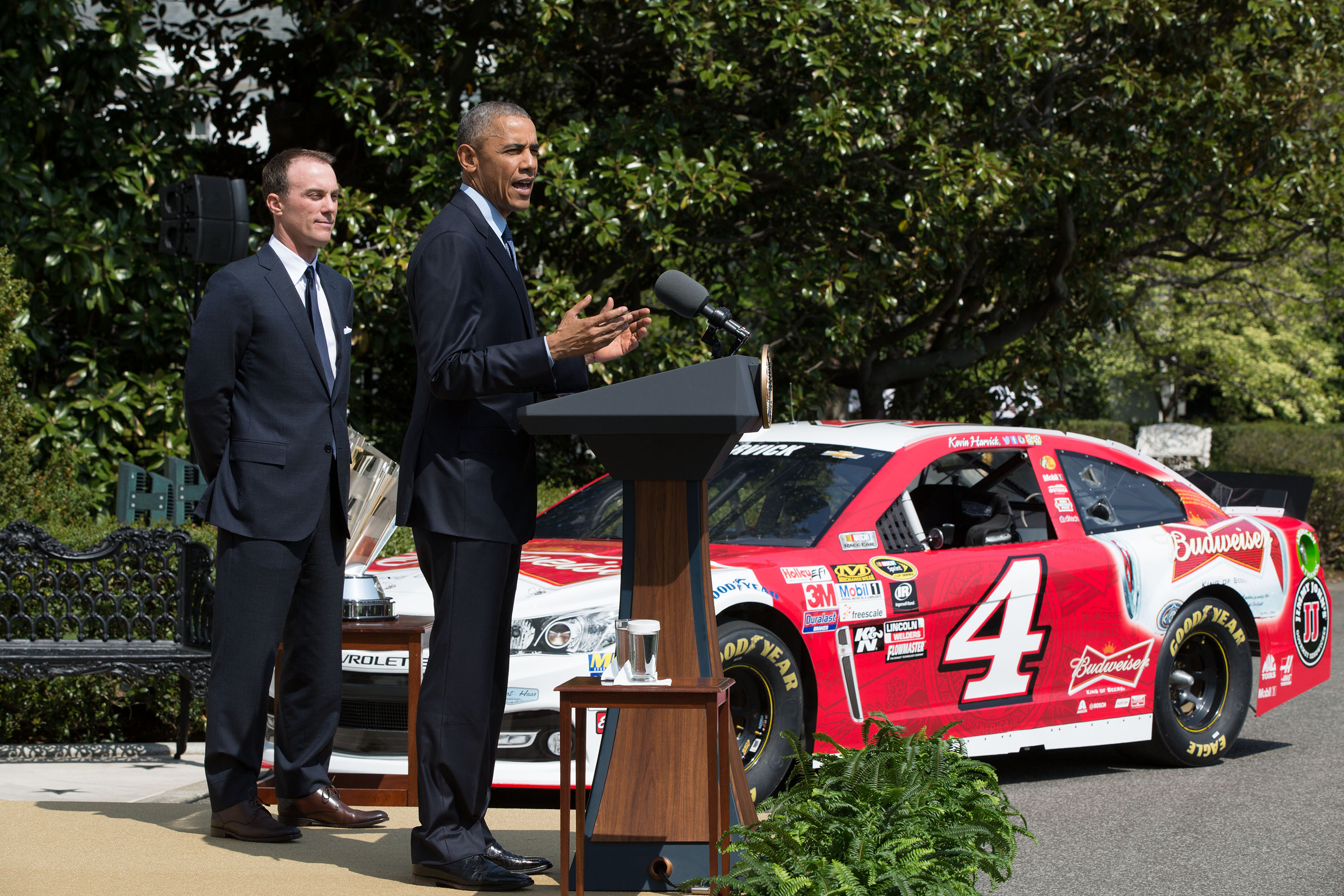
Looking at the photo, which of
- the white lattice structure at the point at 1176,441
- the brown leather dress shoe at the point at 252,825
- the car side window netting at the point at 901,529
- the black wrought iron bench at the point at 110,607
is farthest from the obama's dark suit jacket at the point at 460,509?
the white lattice structure at the point at 1176,441

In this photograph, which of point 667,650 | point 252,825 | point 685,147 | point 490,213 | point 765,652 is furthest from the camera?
point 685,147

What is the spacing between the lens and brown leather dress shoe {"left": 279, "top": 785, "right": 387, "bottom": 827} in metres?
4.59

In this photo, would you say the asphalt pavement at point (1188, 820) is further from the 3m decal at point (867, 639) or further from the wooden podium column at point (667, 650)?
the wooden podium column at point (667, 650)

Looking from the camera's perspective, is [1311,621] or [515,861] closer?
[515,861]

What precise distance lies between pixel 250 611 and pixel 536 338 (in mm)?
1350

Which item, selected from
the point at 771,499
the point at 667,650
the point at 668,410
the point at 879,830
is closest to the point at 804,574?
the point at 771,499

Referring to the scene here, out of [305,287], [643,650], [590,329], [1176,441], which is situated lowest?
[643,650]

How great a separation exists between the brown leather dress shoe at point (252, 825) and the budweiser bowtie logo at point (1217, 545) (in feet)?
14.1

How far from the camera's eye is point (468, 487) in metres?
3.85

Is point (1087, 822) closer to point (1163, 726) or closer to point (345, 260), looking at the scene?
point (1163, 726)

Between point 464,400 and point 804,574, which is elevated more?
point 464,400

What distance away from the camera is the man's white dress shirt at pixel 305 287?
461cm

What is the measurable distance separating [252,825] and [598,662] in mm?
1345

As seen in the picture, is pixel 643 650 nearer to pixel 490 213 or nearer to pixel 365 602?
pixel 490 213
